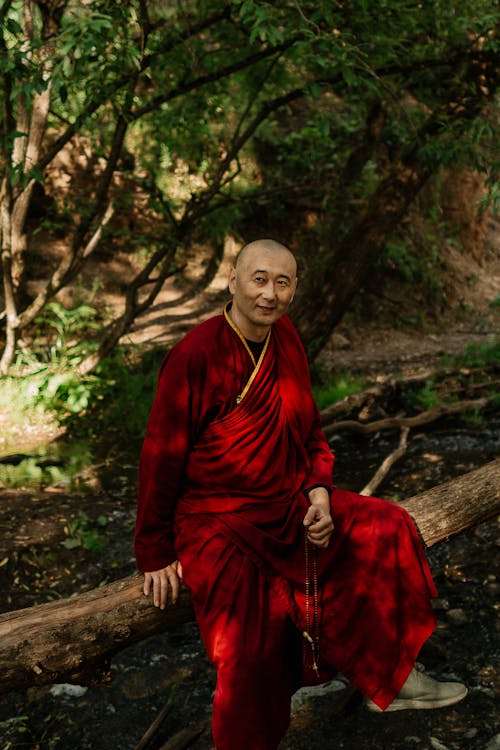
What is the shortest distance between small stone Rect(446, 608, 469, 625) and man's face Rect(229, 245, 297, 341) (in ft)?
7.42

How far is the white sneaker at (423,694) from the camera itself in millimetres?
2885

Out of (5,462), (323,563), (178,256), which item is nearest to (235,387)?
(323,563)

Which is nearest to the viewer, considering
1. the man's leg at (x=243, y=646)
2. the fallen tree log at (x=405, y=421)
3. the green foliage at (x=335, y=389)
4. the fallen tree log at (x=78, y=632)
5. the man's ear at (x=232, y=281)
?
the man's leg at (x=243, y=646)

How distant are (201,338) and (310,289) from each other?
4.95 m

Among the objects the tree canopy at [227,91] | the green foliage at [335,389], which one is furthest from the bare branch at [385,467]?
the tree canopy at [227,91]

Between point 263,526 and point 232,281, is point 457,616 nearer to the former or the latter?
point 263,526

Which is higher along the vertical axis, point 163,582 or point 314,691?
point 163,582

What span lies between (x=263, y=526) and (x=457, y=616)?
73.8 inches

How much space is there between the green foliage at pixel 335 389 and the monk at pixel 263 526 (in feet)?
14.8

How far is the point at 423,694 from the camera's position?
2.91 m

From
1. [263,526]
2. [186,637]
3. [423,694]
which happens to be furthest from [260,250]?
[186,637]

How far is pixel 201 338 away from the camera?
2549mm

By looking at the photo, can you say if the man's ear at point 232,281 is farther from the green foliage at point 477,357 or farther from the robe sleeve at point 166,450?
the green foliage at point 477,357

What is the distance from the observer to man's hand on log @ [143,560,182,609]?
98.9 inches
